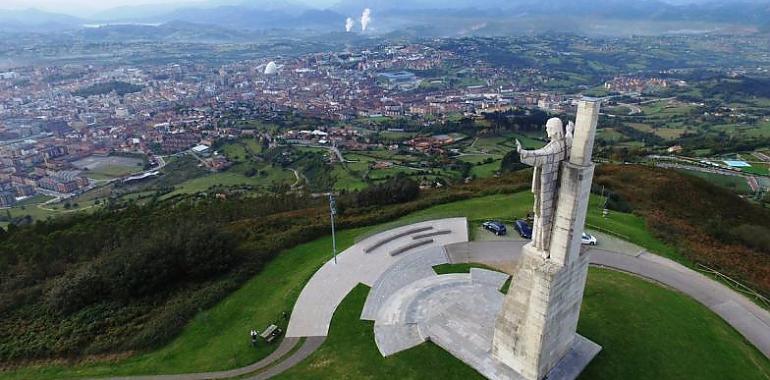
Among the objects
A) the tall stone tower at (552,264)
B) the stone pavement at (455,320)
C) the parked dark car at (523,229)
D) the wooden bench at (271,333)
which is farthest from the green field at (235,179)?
the tall stone tower at (552,264)

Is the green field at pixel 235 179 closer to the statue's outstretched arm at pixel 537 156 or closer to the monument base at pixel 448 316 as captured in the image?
the monument base at pixel 448 316

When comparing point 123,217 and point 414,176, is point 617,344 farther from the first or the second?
point 414,176

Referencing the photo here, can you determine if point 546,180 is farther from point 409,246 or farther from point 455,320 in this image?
point 409,246

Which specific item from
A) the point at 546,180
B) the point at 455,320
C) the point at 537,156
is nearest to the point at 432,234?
the point at 455,320

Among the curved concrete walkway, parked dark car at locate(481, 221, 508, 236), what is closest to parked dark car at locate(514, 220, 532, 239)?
parked dark car at locate(481, 221, 508, 236)

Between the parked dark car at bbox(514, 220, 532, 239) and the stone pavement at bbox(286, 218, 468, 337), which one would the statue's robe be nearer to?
the stone pavement at bbox(286, 218, 468, 337)

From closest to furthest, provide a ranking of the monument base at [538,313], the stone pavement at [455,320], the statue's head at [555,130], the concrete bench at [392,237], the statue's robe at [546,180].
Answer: the statue's robe at [546,180], the statue's head at [555,130], the monument base at [538,313], the stone pavement at [455,320], the concrete bench at [392,237]
